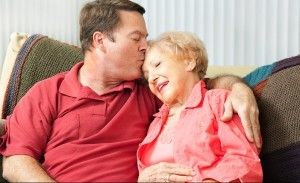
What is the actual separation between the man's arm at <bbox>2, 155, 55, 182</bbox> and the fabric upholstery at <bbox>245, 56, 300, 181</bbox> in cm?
75

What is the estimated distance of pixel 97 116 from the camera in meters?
1.78

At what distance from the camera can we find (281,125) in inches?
63.1

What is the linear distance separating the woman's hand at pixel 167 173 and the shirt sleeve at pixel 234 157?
0.06m

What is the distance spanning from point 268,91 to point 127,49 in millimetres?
544

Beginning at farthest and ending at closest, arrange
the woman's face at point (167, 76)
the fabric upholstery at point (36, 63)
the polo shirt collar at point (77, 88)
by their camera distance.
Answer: the fabric upholstery at point (36, 63) → the polo shirt collar at point (77, 88) → the woman's face at point (167, 76)

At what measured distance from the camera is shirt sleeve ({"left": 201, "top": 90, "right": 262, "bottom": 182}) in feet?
4.65

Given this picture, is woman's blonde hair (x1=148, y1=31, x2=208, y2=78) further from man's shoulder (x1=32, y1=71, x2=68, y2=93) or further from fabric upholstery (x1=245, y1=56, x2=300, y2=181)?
man's shoulder (x1=32, y1=71, x2=68, y2=93)

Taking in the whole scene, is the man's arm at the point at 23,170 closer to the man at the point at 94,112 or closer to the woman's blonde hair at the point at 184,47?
the man at the point at 94,112

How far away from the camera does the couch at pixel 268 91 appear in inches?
62.6

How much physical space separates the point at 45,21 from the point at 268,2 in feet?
4.13

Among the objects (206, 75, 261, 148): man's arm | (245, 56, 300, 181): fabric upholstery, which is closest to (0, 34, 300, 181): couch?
(245, 56, 300, 181): fabric upholstery

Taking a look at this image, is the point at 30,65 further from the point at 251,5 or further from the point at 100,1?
the point at 251,5

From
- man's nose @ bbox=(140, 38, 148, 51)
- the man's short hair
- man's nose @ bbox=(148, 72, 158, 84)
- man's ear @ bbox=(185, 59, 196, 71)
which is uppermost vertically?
the man's short hair

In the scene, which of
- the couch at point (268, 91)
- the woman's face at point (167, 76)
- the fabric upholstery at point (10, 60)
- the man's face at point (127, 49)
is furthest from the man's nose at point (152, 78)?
the fabric upholstery at point (10, 60)
